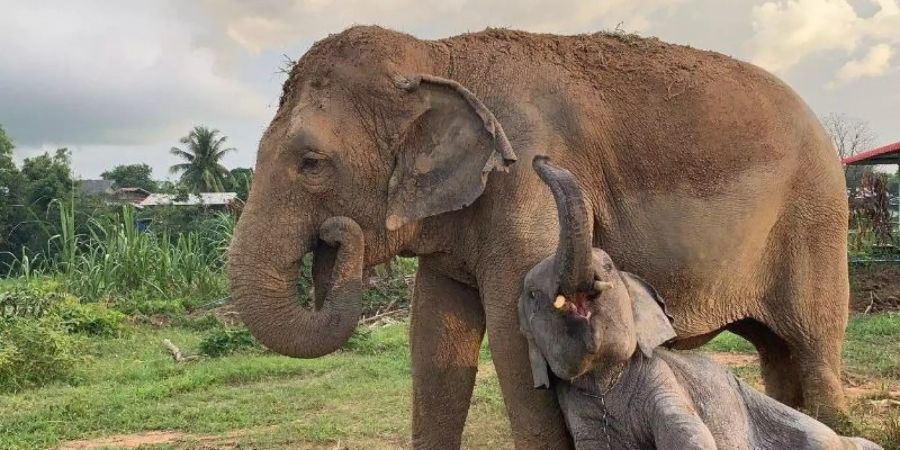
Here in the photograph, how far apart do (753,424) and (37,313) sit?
31.8 ft

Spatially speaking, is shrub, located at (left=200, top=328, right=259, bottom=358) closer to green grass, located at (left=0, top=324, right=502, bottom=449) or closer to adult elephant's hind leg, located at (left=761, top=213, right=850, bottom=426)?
green grass, located at (left=0, top=324, right=502, bottom=449)

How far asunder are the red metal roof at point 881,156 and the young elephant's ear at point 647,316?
41.9 feet

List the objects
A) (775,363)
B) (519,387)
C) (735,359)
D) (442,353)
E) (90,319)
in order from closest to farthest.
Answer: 1. (519,387)
2. (442,353)
3. (775,363)
4. (735,359)
5. (90,319)

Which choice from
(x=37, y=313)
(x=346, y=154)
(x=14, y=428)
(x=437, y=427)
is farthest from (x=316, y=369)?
(x=346, y=154)

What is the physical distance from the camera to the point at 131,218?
44.9 ft

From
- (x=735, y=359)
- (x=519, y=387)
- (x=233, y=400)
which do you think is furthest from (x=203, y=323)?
(x=519, y=387)

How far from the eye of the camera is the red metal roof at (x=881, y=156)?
1418cm

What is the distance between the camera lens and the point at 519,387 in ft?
10.1

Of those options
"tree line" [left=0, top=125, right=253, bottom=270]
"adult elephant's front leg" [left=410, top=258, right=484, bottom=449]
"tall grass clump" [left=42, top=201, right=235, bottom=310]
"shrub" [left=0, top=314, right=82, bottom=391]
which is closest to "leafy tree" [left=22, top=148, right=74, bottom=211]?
"tree line" [left=0, top=125, right=253, bottom=270]

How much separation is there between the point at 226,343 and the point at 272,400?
2.92 meters

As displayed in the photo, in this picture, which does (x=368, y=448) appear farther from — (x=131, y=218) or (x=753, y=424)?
(x=131, y=218)

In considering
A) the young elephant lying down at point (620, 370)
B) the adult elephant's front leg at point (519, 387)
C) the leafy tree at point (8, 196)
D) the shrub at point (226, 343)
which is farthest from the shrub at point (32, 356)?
the leafy tree at point (8, 196)

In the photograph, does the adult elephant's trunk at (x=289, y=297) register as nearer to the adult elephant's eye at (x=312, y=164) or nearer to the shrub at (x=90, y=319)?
the adult elephant's eye at (x=312, y=164)

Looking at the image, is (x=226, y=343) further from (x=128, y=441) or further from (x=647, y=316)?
(x=647, y=316)
